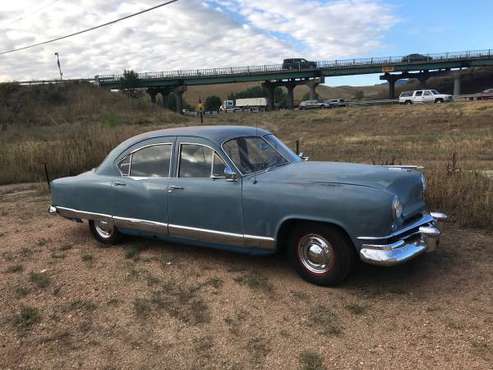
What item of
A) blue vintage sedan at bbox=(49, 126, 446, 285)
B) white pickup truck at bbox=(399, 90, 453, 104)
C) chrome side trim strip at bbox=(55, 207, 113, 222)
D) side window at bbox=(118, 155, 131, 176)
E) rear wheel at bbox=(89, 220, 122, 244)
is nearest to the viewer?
blue vintage sedan at bbox=(49, 126, 446, 285)

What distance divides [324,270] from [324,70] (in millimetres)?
82223

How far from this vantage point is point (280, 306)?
4.30m

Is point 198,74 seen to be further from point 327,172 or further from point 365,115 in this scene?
point 327,172

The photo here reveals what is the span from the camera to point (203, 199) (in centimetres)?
512

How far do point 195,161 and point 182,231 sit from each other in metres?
0.81

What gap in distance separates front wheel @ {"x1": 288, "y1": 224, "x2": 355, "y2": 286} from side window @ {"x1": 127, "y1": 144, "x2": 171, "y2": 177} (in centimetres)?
185

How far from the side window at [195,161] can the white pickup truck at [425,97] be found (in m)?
47.7

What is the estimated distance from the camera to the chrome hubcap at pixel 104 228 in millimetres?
6202

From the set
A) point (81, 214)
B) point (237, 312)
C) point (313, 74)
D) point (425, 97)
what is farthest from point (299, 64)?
point (237, 312)

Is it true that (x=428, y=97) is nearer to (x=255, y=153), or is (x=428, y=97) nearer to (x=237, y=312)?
(x=255, y=153)

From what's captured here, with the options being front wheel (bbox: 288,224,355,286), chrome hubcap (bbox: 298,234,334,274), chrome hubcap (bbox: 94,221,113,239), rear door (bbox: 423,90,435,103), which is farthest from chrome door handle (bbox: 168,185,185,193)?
rear door (bbox: 423,90,435,103)

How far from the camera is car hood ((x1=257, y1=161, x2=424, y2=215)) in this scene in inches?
174

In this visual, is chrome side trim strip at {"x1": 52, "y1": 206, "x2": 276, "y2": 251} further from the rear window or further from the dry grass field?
the rear window

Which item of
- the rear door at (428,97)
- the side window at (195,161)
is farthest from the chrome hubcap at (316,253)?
the rear door at (428,97)
